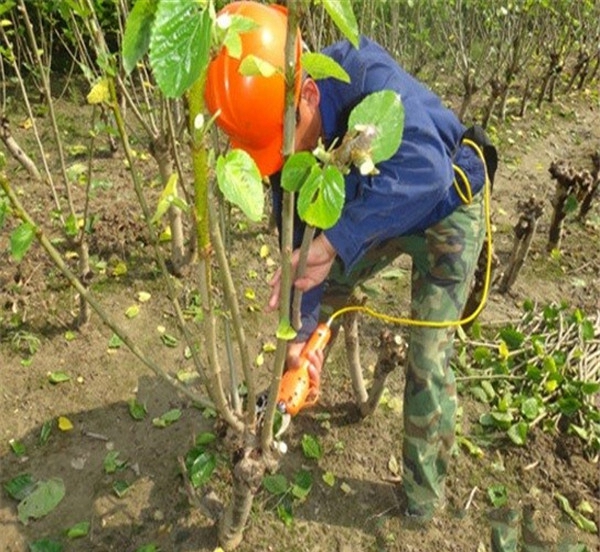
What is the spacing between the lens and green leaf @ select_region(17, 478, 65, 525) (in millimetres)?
2301

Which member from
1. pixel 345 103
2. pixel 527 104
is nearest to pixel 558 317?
pixel 345 103

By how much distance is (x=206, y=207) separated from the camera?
113 centimetres

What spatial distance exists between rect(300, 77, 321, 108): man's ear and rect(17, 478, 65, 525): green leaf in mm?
1689

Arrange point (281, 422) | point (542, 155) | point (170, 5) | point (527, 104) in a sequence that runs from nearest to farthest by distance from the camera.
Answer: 1. point (170, 5)
2. point (281, 422)
3. point (542, 155)
4. point (527, 104)

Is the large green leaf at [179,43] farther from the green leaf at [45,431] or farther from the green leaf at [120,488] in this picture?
the green leaf at [45,431]

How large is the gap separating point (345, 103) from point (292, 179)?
918 mm

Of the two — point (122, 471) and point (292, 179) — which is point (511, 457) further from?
point (292, 179)

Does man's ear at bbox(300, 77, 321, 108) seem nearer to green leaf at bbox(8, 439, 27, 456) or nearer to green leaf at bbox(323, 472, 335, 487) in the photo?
green leaf at bbox(323, 472, 335, 487)

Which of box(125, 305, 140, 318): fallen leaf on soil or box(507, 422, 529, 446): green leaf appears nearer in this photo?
box(507, 422, 529, 446): green leaf

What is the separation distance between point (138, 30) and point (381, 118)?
370mm

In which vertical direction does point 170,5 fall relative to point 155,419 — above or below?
above

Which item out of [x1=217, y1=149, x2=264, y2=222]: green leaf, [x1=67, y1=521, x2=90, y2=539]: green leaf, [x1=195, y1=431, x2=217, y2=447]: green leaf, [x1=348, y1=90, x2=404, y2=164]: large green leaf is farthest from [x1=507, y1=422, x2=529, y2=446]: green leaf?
[x1=217, y1=149, x2=264, y2=222]: green leaf

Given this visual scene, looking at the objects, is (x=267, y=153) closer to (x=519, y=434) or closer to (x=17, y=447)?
(x=17, y=447)

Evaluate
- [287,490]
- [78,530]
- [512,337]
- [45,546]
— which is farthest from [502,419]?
[45,546]
